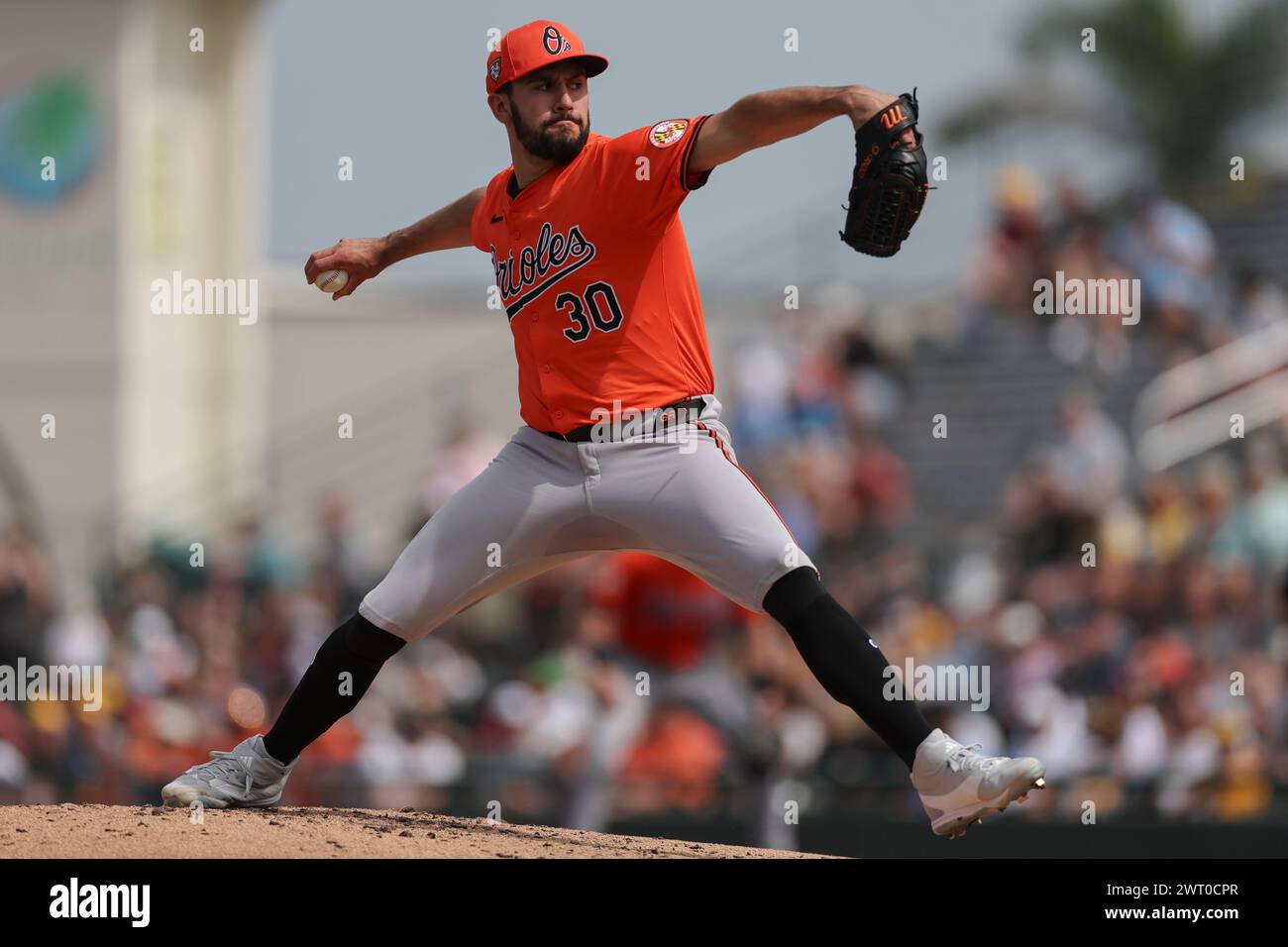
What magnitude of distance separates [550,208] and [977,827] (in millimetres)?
5294

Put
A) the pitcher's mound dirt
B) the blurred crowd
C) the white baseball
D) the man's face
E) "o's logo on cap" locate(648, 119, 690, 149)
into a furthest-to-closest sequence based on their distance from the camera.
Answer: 1. the blurred crowd
2. the white baseball
3. the man's face
4. the pitcher's mound dirt
5. "o's logo on cap" locate(648, 119, 690, 149)

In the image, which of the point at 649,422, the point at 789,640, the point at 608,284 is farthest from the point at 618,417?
the point at 789,640

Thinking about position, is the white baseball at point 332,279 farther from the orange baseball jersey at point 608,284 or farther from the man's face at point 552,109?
the man's face at point 552,109

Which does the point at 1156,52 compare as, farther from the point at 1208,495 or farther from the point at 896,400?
the point at 1208,495

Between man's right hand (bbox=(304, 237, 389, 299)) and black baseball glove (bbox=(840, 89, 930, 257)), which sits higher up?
man's right hand (bbox=(304, 237, 389, 299))

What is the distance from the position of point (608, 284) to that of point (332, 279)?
1.24m

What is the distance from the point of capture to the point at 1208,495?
11836 millimetres

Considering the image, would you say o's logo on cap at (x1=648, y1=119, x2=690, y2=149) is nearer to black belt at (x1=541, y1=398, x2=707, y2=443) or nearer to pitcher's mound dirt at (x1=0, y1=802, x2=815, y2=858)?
black belt at (x1=541, y1=398, x2=707, y2=443)

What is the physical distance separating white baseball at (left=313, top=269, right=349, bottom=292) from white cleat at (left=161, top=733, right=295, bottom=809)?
154 centimetres

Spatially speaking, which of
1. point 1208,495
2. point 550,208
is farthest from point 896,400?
point 550,208

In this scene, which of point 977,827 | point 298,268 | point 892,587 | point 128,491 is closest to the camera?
point 977,827

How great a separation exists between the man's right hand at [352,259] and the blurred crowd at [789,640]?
4103mm

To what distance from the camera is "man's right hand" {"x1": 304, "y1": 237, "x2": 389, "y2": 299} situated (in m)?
6.08

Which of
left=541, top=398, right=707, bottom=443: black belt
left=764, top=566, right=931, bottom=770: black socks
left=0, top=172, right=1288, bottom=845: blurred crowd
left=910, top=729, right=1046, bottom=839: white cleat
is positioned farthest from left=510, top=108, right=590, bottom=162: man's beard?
left=0, top=172, right=1288, bottom=845: blurred crowd
